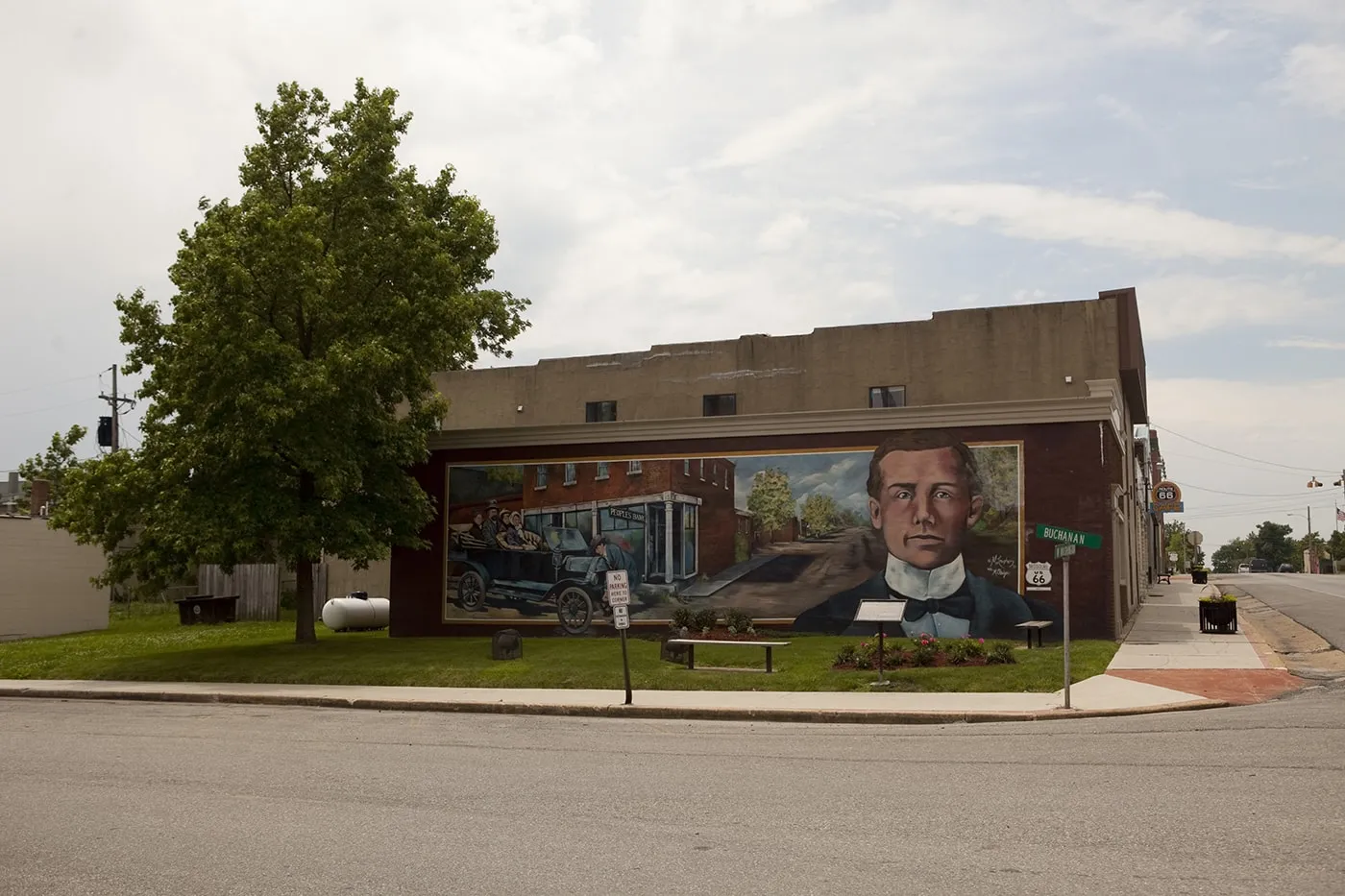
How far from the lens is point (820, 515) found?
2748 centimetres

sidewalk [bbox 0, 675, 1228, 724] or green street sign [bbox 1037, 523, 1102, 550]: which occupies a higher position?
green street sign [bbox 1037, 523, 1102, 550]

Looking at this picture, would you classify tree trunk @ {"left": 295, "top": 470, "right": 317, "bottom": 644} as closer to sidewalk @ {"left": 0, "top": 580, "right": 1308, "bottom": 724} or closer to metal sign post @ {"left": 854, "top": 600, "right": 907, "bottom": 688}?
sidewalk @ {"left": 0, "top": 580, "right": 1308, "bottom": 724}

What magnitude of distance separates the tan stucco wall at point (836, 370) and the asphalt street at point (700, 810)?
2407 centimetres

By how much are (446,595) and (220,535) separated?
7599mm

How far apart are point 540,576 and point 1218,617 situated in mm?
16242

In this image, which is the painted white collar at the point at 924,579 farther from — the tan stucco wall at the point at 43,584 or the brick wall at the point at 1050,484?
the tan stucco wall at the point at 43,584

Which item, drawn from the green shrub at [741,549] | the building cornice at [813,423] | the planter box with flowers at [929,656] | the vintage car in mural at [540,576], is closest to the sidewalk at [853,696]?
the planter box with flowers at [929,656]

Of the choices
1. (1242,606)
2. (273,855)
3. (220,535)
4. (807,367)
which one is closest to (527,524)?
(220,535)

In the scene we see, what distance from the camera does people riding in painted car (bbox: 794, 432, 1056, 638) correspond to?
2577 cm

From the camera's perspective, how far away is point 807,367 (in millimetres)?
42438

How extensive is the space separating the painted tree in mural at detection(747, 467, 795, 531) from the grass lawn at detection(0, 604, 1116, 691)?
2.78m

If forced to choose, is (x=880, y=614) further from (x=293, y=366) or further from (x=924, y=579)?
(x=293, y=366)

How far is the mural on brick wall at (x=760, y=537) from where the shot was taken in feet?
85.4

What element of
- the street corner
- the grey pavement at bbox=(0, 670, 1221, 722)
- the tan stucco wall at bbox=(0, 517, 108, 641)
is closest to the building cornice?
the street corner
